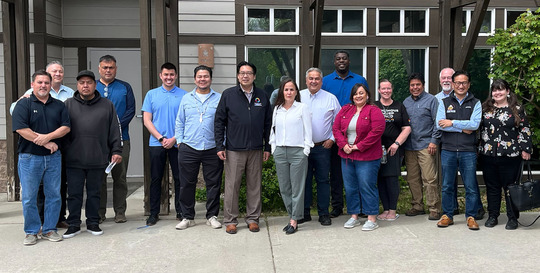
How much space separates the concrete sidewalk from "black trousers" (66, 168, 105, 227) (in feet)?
0.64

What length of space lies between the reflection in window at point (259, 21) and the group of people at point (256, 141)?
7.95 ft

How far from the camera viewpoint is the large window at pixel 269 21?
7949 mm

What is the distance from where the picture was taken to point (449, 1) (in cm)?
641

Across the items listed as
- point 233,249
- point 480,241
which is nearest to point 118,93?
point 233,249

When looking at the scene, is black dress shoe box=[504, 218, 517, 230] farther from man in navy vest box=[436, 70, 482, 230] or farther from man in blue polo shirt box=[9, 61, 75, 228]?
man in blue polo shirt box=[9, 61, 75, 228]

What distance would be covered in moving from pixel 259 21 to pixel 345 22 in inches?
51.9

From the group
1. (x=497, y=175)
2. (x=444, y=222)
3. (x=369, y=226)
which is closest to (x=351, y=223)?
(x=369, y=226)

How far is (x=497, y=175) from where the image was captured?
543 cm

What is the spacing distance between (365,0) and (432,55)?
134 cm

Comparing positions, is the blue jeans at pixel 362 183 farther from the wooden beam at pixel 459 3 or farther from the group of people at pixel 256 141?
the wooden beam at pixel 459 3

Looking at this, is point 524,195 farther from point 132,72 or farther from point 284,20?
point 132,72

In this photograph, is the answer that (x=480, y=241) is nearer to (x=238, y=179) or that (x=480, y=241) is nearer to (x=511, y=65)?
(x=238, y=179)

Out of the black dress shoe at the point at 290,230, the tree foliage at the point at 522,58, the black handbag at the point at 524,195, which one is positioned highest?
the tree foliage at the point at 522,58

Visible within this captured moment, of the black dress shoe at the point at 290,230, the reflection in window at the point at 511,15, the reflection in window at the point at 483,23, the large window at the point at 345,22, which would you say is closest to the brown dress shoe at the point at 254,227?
the black dress shoe at the point at 290,230
